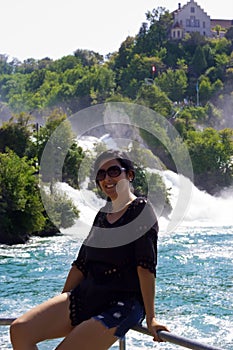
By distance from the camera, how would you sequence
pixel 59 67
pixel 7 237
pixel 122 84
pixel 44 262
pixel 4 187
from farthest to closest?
pixel 59 67, pixel 122 84, pixel 4 187, pixel 7 237, pixel 44 262

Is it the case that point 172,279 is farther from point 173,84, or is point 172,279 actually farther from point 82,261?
point 173,84

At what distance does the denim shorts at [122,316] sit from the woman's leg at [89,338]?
0.11ft

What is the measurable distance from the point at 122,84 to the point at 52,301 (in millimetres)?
142432

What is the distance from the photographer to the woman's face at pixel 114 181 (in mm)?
5543

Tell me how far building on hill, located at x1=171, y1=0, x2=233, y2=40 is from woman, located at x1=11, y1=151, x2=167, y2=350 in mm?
161785

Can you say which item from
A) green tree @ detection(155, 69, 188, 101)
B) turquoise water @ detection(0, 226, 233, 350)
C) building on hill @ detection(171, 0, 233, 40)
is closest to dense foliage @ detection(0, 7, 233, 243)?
green tree @ detection(155, 69, 188, 101)

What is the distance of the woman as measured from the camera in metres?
4.96

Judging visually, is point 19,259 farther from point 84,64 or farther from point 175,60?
point 84,64

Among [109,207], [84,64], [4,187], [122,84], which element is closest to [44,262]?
[4,187]

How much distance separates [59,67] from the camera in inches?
6722

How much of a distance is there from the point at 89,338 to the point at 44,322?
12.3 inches

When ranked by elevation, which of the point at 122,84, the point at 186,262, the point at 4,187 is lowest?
the point at 186,262

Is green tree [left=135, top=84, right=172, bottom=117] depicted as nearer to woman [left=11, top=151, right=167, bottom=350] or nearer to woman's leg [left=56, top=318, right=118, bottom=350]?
woman [left=11, top=151, right=167, bottom=350]

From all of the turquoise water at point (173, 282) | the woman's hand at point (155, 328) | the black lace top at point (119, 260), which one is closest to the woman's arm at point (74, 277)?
the black lace top at point (119, 260)
